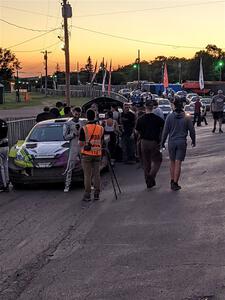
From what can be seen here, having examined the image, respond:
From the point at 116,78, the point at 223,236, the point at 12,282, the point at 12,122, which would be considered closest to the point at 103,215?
the point at 223,236

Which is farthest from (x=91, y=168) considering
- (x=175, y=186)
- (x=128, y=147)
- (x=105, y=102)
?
(x=105, y=102)

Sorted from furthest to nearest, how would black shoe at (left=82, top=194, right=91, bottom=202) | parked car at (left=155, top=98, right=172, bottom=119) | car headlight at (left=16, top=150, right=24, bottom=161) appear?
1. parked car at (left=155, top=98, right=172, bottom=119)
2. car headlight at (left=16, top=150, right=24, bottom=161)
3. black shoe at (left=82, top=194, right=91, bottom=202)

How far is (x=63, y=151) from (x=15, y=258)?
5611mm

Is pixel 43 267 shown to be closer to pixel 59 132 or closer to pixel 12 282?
pixel 12 282

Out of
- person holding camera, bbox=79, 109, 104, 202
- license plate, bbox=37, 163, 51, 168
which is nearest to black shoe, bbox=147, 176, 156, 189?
person holding camera, bbox=79, 109, 104, 202

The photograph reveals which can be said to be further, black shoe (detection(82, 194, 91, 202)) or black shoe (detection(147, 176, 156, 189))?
black shoe (detection(147, 176, 156, 189))

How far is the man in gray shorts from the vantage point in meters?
10.6

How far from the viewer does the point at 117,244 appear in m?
6.88

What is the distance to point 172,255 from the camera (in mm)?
6207

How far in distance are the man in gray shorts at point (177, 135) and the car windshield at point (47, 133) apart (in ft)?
10.3

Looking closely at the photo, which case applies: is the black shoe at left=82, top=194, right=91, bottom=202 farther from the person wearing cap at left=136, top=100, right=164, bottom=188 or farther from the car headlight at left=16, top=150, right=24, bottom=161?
the car headlight at left=16, top=150, right=24, bottom=161

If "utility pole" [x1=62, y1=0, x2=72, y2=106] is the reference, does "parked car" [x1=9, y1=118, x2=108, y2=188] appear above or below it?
below

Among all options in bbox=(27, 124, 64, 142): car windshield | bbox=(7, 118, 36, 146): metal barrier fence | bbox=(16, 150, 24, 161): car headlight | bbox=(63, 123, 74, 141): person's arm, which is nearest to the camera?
bbox=(63, 123, 74, 141): person's arm

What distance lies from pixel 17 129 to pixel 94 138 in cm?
1112
